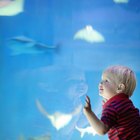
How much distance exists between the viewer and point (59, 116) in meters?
1.72

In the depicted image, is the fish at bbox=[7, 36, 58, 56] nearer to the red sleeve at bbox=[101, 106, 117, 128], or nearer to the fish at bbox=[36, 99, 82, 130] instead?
the fish at bbox=[36, 99, 82, 130]

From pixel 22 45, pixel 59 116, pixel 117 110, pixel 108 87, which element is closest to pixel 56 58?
pixel 22 45

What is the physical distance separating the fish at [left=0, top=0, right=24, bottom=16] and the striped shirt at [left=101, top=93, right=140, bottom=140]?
0.84m

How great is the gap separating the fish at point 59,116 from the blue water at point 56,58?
0.4 inches

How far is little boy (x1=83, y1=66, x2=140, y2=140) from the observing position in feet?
3.70

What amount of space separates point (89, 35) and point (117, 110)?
0.70 meters

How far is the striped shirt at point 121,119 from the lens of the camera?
1155 mm

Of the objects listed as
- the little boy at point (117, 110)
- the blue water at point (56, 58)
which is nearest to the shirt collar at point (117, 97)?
the little boy at point (117, 110)

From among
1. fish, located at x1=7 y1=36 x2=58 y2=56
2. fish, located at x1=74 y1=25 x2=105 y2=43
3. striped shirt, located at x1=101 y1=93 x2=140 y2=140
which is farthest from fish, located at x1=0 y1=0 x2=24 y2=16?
striped shirt, located at x1=101 y1=93 x2=140 y2=140

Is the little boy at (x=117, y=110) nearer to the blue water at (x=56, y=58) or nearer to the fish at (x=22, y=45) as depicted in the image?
the blue water at (x=56, y=58)

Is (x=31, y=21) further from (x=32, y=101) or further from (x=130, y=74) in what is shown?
(x=130, y=74)

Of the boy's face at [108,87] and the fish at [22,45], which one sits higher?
the boy's face at [108,87]

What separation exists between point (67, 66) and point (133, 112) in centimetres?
63

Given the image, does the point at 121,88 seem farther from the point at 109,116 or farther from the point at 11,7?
the point at 11,7
